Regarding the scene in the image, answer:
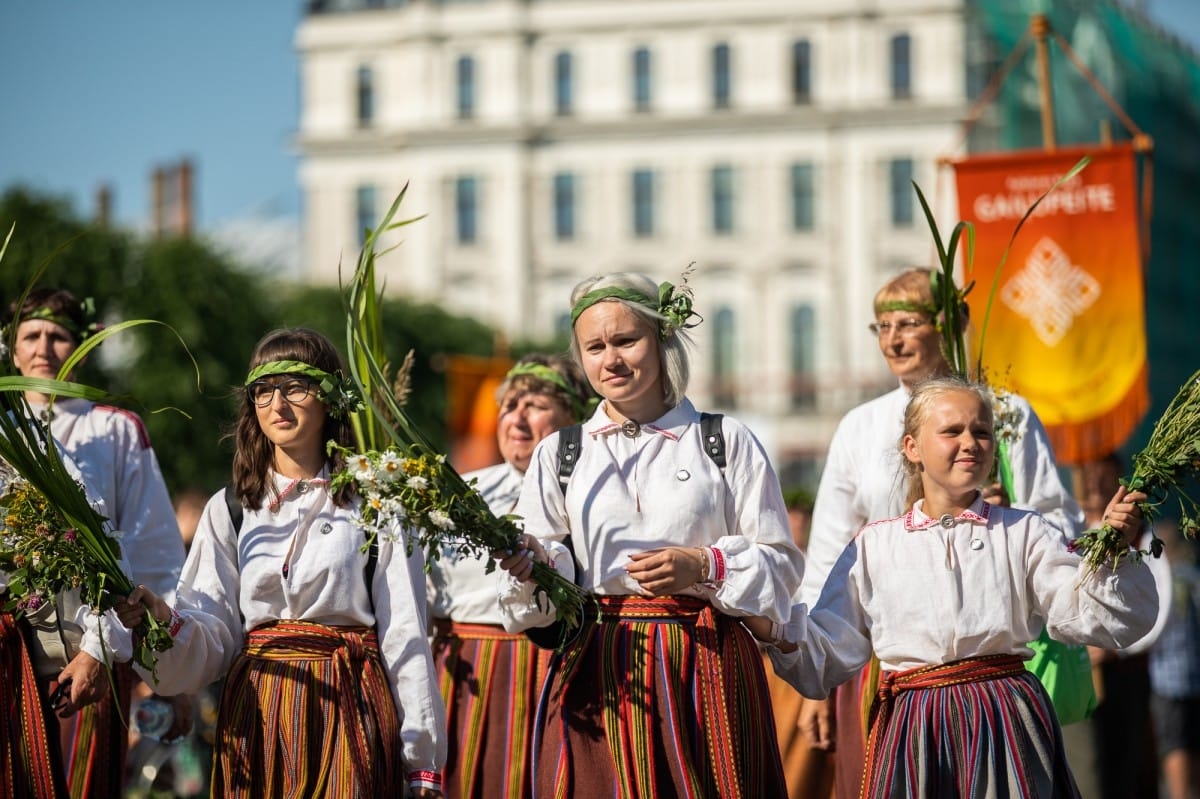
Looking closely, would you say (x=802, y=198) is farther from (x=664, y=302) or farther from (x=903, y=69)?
(x=664, y=302)

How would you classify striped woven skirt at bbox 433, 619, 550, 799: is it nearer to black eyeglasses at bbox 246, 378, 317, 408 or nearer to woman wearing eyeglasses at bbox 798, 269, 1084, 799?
woman wearing eyeglasses at bbox 798, 269, 1084, 799

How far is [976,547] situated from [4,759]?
2.90 meters

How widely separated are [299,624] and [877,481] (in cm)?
207

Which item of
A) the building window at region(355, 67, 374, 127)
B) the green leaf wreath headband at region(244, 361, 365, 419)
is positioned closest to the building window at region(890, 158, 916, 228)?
the building window at region(355, 67, 374, 127)

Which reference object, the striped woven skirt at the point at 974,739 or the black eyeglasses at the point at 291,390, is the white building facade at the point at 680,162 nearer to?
the black eyeglasses at the point at 291,390

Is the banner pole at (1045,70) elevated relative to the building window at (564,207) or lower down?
lower down

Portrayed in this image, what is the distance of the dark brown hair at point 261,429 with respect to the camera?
5.21 meters

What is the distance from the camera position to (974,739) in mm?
4719

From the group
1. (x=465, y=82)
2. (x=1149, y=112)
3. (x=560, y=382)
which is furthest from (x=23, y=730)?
(x=465, y=82)

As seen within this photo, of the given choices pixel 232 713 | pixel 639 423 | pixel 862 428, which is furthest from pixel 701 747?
pixel 862 428

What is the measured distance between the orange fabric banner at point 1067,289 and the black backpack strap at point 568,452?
473cm

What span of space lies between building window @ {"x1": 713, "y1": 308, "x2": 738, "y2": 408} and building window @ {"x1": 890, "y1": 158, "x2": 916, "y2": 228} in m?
7.03

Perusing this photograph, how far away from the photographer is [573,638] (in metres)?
4.89

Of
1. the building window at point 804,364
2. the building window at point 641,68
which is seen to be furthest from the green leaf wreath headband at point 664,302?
the building window at point 641,68
